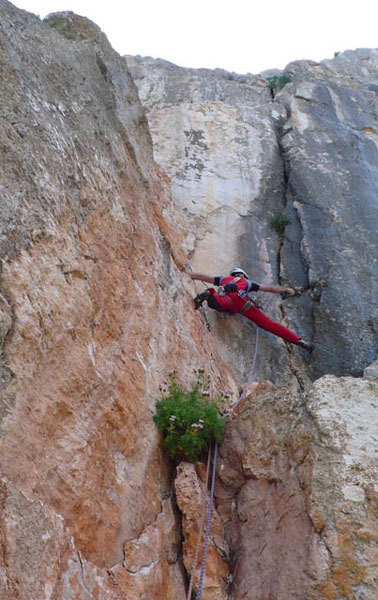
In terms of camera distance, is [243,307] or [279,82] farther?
[279,82]

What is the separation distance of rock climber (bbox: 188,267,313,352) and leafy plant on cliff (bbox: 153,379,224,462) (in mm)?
2448

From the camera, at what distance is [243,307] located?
28.7 ft

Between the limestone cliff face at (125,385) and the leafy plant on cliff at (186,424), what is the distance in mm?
139

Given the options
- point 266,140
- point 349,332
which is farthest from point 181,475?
point 266,140

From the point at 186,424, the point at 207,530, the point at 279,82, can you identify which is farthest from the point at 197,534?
the point at 279,82

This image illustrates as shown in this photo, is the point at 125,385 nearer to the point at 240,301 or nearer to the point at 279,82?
the point at 240,301

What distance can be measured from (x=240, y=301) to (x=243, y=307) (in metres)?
0.14

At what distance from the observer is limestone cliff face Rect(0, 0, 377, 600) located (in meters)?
4.58

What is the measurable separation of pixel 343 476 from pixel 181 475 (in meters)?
1.56

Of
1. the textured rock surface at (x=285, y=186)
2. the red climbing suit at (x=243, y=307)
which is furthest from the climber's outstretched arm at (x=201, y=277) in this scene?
the textured rock surface at (x=285, y=186)

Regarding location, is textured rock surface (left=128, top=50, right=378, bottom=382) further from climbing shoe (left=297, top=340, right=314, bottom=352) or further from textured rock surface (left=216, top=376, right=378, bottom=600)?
textured rock surface (left=216, top=376, right=378, bottom=600)

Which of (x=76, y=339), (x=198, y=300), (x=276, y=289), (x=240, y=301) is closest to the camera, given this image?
(x=76, y=339)

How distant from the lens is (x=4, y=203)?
191 inches

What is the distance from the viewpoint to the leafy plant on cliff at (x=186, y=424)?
5902 millimetres
